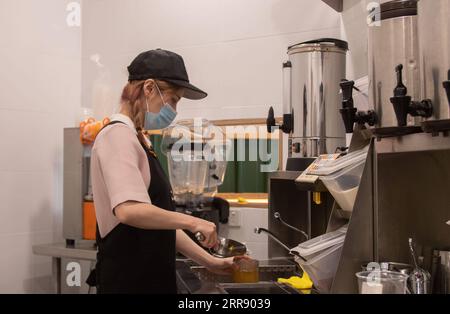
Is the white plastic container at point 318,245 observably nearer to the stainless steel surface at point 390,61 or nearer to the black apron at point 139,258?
the stainless steel surface at point 390,61

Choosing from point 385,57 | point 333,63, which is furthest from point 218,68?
point 385,57

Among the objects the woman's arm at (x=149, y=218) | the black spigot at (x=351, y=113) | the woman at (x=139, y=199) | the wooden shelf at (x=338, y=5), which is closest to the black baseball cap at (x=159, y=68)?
the woman at (x=139, y=199)

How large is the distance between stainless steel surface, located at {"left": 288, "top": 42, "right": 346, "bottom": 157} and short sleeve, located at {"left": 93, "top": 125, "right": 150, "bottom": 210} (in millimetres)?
752

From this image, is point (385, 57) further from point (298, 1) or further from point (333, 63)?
point (298, 1)

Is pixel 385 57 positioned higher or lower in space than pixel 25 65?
lower

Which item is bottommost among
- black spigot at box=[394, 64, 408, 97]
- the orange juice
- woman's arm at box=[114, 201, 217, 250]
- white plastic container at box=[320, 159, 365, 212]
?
the orange juice

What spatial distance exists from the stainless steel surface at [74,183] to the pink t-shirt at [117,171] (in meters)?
1.23

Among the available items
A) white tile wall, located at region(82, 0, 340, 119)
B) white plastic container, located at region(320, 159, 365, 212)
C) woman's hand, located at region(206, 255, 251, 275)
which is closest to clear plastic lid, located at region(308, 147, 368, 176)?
white plastic container, located at region(320, 159, 365, 212)

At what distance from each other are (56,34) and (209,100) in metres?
1.10

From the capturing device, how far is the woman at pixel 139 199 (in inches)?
60.7

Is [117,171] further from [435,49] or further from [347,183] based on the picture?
[435,49]

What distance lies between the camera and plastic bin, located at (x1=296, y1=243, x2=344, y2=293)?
1300 millimetres

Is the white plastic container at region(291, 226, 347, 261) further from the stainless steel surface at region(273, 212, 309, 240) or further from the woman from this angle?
the stainless steel surface at region(273, 212, 309, 240)
